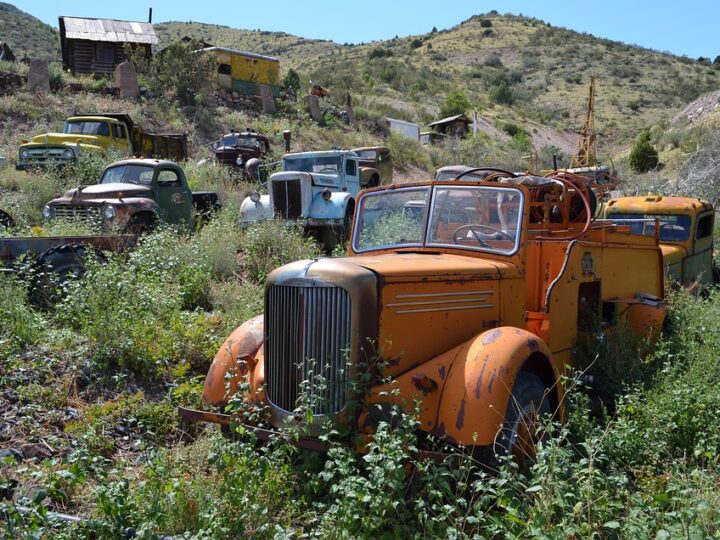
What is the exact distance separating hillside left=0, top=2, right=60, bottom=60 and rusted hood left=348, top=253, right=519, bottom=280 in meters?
53.0

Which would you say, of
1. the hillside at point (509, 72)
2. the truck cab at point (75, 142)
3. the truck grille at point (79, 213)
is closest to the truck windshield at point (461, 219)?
the truck grille at point (79, 213)

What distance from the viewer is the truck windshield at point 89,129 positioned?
19078 mm

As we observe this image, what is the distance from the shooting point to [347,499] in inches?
140

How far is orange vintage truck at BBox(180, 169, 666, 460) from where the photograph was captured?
4086mm

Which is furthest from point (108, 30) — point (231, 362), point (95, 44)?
point (231, 362)

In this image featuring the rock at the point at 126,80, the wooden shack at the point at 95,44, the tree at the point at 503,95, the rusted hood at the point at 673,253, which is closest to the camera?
the rusted hood at the point at 673,253

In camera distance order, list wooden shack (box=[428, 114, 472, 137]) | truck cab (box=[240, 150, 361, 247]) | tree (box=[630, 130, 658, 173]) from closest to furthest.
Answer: truck cab (box=[240, 150, 361, 247])
tree (box=[630, 130, 658, 173])
wooden shack (box=[428, 114, 472, 137])

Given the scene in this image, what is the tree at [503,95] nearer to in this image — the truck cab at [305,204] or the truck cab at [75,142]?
the truck cab at [75,142]

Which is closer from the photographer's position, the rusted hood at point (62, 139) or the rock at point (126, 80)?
the rusted hood at point (62, 139)

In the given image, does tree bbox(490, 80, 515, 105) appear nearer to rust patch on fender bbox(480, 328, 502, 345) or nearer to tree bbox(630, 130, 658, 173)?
tree bbox(630, 130, 658, 173)

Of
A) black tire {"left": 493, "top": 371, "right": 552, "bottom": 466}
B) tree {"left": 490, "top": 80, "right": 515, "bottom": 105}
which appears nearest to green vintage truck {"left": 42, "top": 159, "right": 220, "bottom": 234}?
black tire {"left": 493, "top": 371, "right": 552, "bottom": 466}

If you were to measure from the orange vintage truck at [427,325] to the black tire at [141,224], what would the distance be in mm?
6398

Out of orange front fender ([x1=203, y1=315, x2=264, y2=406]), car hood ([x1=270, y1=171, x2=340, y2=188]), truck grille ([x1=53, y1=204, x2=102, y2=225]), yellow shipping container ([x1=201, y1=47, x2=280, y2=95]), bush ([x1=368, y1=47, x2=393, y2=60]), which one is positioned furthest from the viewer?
bush ([x1=368, y1=47, x2=393, y2=60])

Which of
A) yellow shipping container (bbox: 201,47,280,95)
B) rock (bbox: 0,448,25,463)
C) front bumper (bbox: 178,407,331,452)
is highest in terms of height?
yellow shipping container (bbox: 201,47,280,95)
